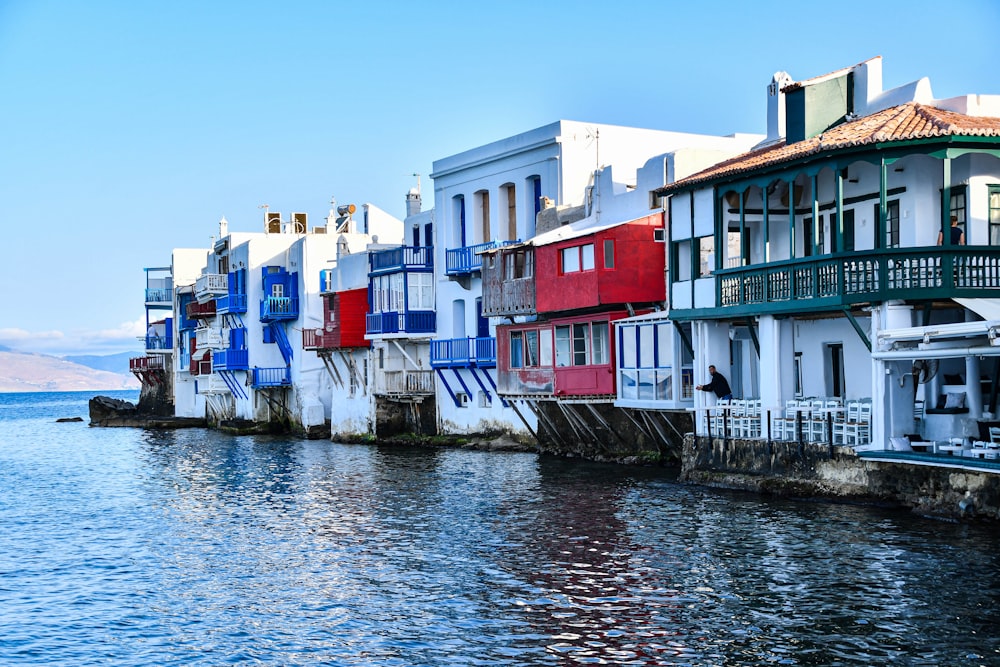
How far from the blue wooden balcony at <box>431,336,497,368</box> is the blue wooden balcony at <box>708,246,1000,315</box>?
19.3m

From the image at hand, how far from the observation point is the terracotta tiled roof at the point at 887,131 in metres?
25.4

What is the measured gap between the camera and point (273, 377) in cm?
6831

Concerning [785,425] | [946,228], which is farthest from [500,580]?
[946,228]

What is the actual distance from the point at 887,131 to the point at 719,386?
7800 millimetres

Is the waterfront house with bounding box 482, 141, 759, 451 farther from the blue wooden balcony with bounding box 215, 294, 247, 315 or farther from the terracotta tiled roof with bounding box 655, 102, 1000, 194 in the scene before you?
the blue wooden balcony with bounding box 215, 294, 247, 315

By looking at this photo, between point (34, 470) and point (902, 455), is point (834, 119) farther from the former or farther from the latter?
point (34, 470)

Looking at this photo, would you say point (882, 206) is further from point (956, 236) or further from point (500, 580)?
point (500, 580)

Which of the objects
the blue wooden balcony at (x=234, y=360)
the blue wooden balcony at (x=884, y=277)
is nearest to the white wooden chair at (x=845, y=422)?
the blue wooden balcony at (x=884, y=277)

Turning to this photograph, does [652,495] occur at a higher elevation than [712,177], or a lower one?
lower

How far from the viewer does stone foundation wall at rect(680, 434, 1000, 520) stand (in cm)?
2261

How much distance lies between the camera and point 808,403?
28.3 metres

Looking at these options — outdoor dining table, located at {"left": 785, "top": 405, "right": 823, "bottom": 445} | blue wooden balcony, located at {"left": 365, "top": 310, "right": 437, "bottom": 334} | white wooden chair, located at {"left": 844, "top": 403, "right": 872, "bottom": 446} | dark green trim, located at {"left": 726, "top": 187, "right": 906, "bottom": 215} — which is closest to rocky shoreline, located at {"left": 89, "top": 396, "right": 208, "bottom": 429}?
blue wooden balcony, located at {"left": 365, "top": 310, "right": 437, "bottom": 334}

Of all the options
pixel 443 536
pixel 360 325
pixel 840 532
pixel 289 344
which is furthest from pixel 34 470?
pixel 840 532

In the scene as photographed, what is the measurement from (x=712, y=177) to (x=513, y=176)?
60.4 feet
